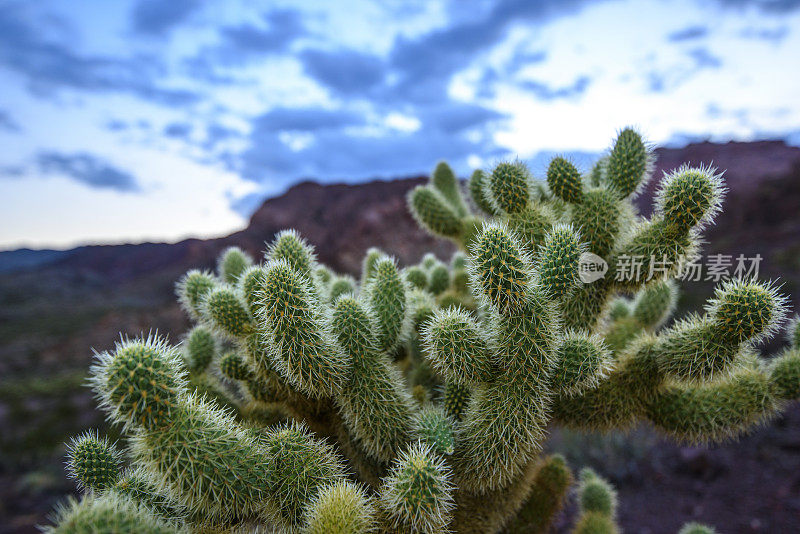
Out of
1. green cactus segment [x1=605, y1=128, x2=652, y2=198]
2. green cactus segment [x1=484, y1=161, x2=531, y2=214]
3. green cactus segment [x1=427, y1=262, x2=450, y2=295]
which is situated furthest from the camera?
green cactus segment [x1=427, y1=262, x2=450, y2=295]

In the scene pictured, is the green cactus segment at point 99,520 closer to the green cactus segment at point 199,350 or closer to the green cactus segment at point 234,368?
the green cactus segment at point 234,368

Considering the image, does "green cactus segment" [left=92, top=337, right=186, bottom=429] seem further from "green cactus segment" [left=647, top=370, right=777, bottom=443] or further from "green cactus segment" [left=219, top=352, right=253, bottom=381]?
"green cactus segment" [left=647, top=370, right=777, bottom=443]

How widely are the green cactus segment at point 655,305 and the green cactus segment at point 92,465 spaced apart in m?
2.97

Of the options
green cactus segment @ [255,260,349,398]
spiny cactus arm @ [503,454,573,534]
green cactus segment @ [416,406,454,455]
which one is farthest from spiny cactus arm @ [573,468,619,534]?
green cactus segment @ [255,260,349,398]

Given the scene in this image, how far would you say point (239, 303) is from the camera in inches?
72.7

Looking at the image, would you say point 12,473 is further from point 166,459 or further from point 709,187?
point 709,187

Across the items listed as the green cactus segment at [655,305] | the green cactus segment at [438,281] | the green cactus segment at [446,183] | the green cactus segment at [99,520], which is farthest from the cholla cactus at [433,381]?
the green cactus segment at [446,183]

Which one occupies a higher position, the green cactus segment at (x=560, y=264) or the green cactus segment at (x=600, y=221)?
the green cactus segment at (x=600, y=221)

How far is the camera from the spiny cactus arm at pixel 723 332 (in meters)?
1.65

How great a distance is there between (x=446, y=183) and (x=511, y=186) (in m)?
1.23

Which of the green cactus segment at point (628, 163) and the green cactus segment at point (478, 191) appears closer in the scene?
the green cactus segment at point (628, 163)

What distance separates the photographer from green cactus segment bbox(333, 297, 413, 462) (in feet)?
5.57

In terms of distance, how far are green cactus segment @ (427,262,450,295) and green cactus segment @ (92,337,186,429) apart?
1955 mm

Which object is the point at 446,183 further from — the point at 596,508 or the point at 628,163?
the point at 596,508
